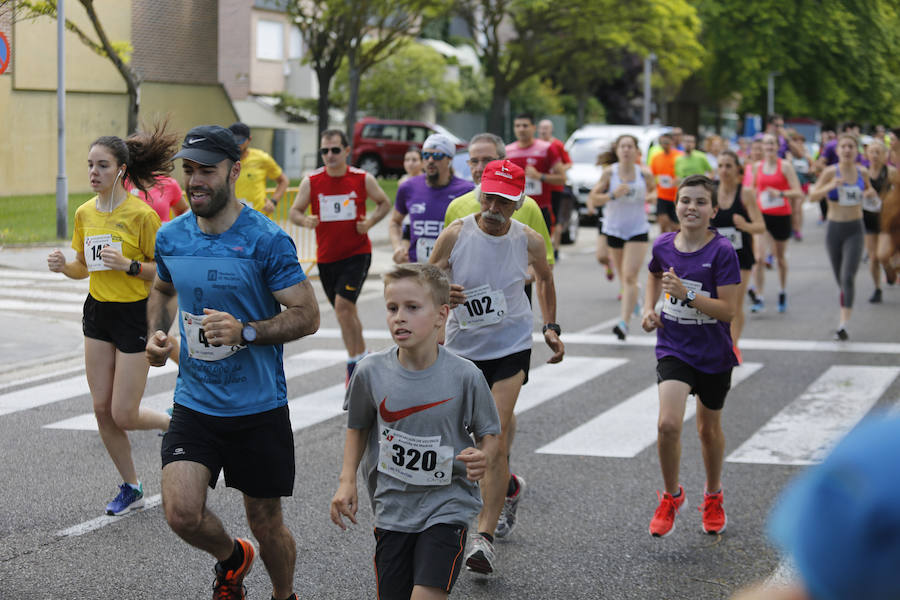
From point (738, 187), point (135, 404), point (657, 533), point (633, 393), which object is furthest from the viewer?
point (738, 187)

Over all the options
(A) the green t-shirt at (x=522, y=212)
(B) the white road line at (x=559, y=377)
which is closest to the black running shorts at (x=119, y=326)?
(A) the green t-shirt at (x=522, y=212)

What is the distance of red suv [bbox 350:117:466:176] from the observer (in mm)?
38312

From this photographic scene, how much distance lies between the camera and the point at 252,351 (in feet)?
15.1

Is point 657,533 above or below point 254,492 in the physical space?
below

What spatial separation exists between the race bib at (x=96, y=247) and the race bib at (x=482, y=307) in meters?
1.89

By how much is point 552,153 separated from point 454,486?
9.54 m

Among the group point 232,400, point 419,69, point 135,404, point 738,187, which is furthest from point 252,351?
point 419,69

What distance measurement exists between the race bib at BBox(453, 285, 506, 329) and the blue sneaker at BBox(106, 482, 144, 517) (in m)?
2.02

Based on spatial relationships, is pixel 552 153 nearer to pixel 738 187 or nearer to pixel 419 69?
pixel 738 187

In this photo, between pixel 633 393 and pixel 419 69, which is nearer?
pixel 633 393

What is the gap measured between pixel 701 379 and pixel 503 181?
140cm

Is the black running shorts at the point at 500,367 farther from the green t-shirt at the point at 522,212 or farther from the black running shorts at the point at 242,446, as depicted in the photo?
the black running shorts at the point at 242,446

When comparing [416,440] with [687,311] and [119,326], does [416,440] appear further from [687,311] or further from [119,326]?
[119,326]

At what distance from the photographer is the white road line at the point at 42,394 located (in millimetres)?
9219
